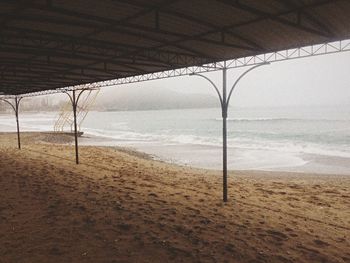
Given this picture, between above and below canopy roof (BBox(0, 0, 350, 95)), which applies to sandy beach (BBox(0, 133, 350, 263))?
below

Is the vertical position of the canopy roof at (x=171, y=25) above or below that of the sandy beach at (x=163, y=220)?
above

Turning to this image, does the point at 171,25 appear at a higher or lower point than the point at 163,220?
higher

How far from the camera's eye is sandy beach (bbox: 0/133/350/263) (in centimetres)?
679

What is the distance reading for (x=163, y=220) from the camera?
8.79m

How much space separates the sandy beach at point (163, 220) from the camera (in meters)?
6.79

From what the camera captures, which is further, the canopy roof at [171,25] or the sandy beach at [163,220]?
the canopy roof at [171,25]

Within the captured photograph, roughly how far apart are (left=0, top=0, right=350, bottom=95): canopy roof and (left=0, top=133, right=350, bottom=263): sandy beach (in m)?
5.18

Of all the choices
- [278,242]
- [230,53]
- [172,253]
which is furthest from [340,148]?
[172,253]

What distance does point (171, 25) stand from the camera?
8.73m

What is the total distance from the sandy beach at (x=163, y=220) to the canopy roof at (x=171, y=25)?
5176 mm

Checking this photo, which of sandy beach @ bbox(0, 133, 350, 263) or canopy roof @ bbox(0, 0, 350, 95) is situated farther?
canopy roof @ bbox(0, 0, 350, 95)

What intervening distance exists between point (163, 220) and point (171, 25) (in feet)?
18.4

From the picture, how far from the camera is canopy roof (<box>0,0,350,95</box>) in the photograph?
7117mm

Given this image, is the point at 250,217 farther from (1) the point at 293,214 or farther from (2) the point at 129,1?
(2) the point at 129,1
